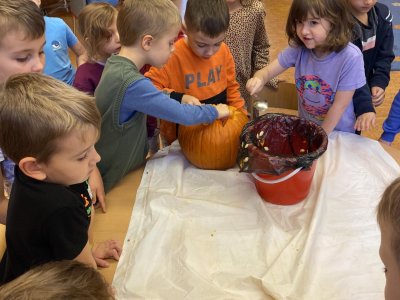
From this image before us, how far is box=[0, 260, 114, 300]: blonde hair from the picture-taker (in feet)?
1.48

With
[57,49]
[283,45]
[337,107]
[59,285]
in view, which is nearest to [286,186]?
[337,107]

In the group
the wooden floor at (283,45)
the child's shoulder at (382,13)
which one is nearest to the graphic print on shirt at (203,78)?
the child's shoulder at (382,13)

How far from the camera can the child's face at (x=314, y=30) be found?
3.89 ft

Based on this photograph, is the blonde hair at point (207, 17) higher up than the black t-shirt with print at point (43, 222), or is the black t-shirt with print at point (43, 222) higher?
the blonde hair at point (207, 17)

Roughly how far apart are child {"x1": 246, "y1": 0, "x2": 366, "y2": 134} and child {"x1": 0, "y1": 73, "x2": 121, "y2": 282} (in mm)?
772

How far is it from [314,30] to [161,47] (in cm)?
47

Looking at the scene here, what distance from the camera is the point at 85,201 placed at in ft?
2.75

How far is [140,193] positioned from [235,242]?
304 mm

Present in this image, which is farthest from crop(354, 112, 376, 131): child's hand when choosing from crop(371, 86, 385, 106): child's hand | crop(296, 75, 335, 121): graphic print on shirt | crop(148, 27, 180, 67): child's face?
crop(148, 27, 180, 67): child's face

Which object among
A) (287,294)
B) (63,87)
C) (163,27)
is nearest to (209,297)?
(287,294)

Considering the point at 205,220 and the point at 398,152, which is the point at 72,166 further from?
the point at 398,152

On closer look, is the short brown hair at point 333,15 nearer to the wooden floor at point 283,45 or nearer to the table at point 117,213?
the table at point 117,213

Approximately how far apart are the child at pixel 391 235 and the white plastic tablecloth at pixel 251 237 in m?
0.25

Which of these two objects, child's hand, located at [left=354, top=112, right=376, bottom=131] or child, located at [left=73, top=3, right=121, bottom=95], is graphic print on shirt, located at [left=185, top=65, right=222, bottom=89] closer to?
child, located at [left=73, top=3, right=121, bottom=95]
